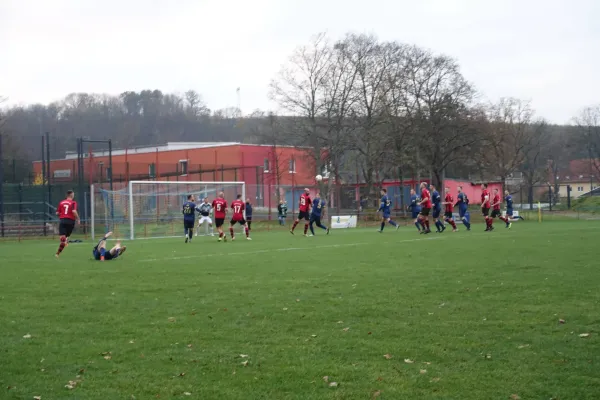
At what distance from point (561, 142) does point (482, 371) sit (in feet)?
269

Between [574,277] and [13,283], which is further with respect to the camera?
[13,283]

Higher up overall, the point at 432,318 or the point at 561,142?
the point at 561,142

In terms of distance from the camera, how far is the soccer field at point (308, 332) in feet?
20.1

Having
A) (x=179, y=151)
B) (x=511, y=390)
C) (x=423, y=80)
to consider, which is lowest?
(x=511, y=390)

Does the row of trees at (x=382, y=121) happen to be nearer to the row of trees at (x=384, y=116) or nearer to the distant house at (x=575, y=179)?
the row of trees at (x=384, y=116)

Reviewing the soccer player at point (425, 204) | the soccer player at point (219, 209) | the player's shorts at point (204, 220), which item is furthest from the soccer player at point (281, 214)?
the soccer player at point (219, 209)

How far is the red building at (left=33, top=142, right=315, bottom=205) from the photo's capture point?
4931cm

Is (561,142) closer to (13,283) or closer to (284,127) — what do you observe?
(284,127)

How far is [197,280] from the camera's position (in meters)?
13.1

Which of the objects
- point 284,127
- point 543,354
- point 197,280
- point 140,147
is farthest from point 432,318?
point 140,147

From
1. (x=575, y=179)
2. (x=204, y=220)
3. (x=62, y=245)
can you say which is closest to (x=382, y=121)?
(x=204, y=220)

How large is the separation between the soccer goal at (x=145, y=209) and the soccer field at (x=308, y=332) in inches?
738

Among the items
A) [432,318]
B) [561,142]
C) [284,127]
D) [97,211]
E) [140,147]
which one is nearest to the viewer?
[432,318]

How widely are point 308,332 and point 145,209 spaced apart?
90.3ft
